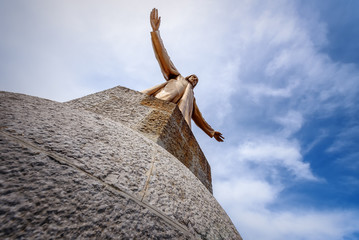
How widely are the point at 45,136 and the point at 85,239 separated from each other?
0.42 m

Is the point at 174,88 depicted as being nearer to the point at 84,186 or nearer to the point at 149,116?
the point at 149,116

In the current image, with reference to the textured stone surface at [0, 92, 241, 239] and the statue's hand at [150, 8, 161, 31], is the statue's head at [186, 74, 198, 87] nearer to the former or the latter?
the statue's hand at [150, 8, 161, 31]

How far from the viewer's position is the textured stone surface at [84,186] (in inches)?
18.3

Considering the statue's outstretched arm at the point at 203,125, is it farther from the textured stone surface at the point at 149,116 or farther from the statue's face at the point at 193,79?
the textured stone surface at the point at 149,116

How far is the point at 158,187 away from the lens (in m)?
0.75

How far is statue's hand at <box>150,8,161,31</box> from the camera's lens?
3.44m

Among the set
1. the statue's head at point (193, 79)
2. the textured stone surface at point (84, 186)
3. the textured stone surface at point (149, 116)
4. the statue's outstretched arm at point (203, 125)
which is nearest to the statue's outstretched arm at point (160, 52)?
the statue's head at point (193, 79)

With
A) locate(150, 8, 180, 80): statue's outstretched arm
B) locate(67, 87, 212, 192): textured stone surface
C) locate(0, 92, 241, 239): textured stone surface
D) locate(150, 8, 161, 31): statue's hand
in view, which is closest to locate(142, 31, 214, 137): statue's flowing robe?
locate(150, 8, 180, 80): statue's outstretched arm

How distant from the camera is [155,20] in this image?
11.4 feet

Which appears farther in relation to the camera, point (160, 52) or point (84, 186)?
point (160, 52)

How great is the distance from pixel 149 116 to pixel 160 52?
7.57 feet

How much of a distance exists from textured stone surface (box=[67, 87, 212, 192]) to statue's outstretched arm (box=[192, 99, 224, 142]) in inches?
76.5

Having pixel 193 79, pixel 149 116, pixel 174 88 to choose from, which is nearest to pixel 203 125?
pixel 193 79

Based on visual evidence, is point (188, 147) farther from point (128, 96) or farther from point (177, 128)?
point (128, 96)
